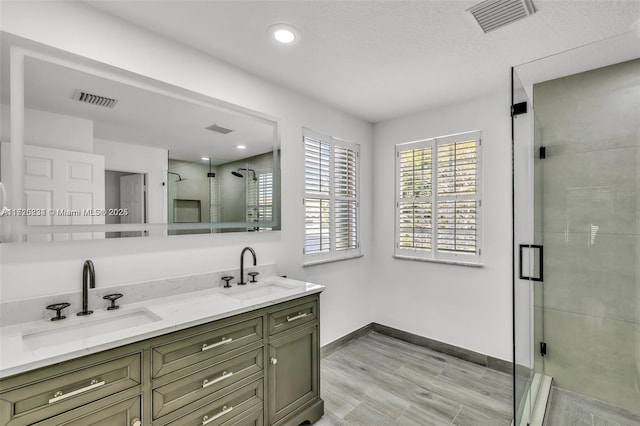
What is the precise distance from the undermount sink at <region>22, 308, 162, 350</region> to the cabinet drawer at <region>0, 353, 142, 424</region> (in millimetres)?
272

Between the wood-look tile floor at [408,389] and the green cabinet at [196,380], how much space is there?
0.37 meters

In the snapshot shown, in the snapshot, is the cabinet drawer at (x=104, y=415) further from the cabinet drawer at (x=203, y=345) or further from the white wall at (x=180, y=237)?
the white wall at (x=180, y=237)

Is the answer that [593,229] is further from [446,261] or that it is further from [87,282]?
[87,282]

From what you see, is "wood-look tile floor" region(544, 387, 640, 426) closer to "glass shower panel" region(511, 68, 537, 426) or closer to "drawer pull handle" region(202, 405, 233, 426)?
"glass shower panel" region(511, 68, 537, 426)

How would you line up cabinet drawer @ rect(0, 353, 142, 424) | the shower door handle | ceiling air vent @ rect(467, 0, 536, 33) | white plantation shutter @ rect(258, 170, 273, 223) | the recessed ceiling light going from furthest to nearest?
white plantation shutter @ rect(258, 170, 273, 223) < the shower door handle < the recessed ceiling light < ceiling air vent @ rect(467, 0, 536, 33) < cabinet drawer @ rect(0, 353, 142, 424)

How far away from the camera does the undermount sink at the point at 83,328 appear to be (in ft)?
4.57

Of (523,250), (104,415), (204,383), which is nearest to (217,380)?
(204,383)

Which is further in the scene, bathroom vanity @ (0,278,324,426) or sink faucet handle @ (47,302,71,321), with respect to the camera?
sink faucet handle @ (47,302,71,321)

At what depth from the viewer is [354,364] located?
298 cm

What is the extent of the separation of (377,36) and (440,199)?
1.83 metres

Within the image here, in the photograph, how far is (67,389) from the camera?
1189mm

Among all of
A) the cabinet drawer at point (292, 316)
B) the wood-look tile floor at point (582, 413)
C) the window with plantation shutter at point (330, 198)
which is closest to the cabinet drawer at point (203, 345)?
the cabinet drawer at point (292, 316)

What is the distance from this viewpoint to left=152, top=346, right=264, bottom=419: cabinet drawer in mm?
1430

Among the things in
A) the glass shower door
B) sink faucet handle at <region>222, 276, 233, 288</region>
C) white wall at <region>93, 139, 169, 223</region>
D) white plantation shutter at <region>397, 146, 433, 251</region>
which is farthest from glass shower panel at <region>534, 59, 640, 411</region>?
white wall at <region>93, 139, 169, 223</region>
